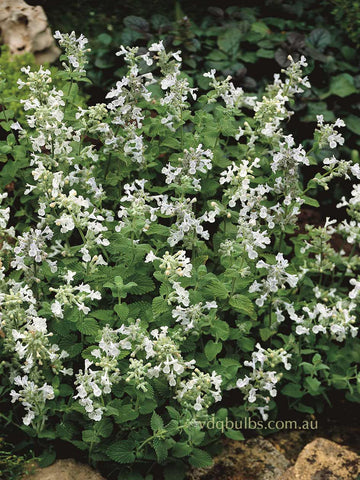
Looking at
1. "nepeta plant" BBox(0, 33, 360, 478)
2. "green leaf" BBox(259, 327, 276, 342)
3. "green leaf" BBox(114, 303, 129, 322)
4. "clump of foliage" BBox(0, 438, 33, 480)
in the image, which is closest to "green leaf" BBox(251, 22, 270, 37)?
"nepeta plant" BBox(0, 33, 360, 478)

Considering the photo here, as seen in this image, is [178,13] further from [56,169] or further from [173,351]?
[173,351]

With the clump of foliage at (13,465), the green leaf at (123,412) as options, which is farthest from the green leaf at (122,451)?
the clump of foliage at (13,465)

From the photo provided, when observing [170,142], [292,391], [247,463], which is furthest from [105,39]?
[247,463]

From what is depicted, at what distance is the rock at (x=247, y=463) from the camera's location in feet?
11.3

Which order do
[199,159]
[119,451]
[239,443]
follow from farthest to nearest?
[239,443], [199,159], [119,451]

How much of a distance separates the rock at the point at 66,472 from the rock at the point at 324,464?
1.02 metres

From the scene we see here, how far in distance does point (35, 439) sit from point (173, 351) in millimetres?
1132

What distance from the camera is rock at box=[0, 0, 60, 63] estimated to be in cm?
580

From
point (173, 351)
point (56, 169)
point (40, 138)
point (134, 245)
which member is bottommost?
point (173, 351)

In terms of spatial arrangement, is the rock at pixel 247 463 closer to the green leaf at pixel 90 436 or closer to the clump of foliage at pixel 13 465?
the green leaf at pixel 90 436

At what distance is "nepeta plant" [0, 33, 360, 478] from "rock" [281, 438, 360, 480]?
0.32 metres

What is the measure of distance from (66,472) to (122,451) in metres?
0.36

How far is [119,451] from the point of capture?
307cm

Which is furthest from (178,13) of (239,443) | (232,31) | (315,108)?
(239,443)
